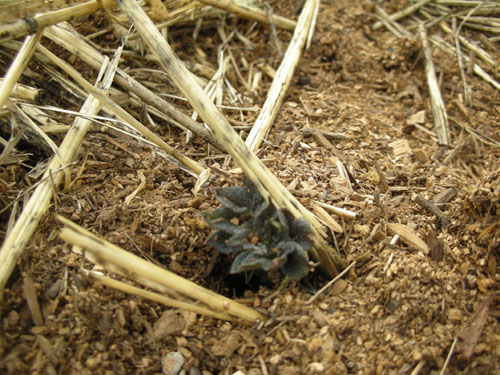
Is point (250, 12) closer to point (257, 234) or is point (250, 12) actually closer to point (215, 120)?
point (215, 120)

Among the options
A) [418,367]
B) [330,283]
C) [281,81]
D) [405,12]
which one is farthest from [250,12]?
[418,367]

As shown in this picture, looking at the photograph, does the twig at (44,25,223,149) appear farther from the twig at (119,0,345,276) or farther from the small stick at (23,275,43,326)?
the small stick at (23,275,43,326)

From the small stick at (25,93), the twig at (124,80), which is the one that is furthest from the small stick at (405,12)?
the small stick at (25,93)

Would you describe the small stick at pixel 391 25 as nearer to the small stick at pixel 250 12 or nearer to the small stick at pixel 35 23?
the small stick at pixel 250 12

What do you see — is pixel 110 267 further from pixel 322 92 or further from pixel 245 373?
pixel 322 92

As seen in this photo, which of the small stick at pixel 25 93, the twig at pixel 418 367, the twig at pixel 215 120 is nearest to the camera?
the twig at pixel 418 367

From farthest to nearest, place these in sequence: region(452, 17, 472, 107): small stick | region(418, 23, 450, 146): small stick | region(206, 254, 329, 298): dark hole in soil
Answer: region(452, 17, 472, 107): small stick
region(418, 23, 450, 146): small stick
region(206, 254, 329, 298): dark hole in soil

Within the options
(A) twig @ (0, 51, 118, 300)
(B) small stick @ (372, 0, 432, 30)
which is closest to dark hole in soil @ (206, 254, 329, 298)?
(A) twig @ (0, 51, 118, 300)
